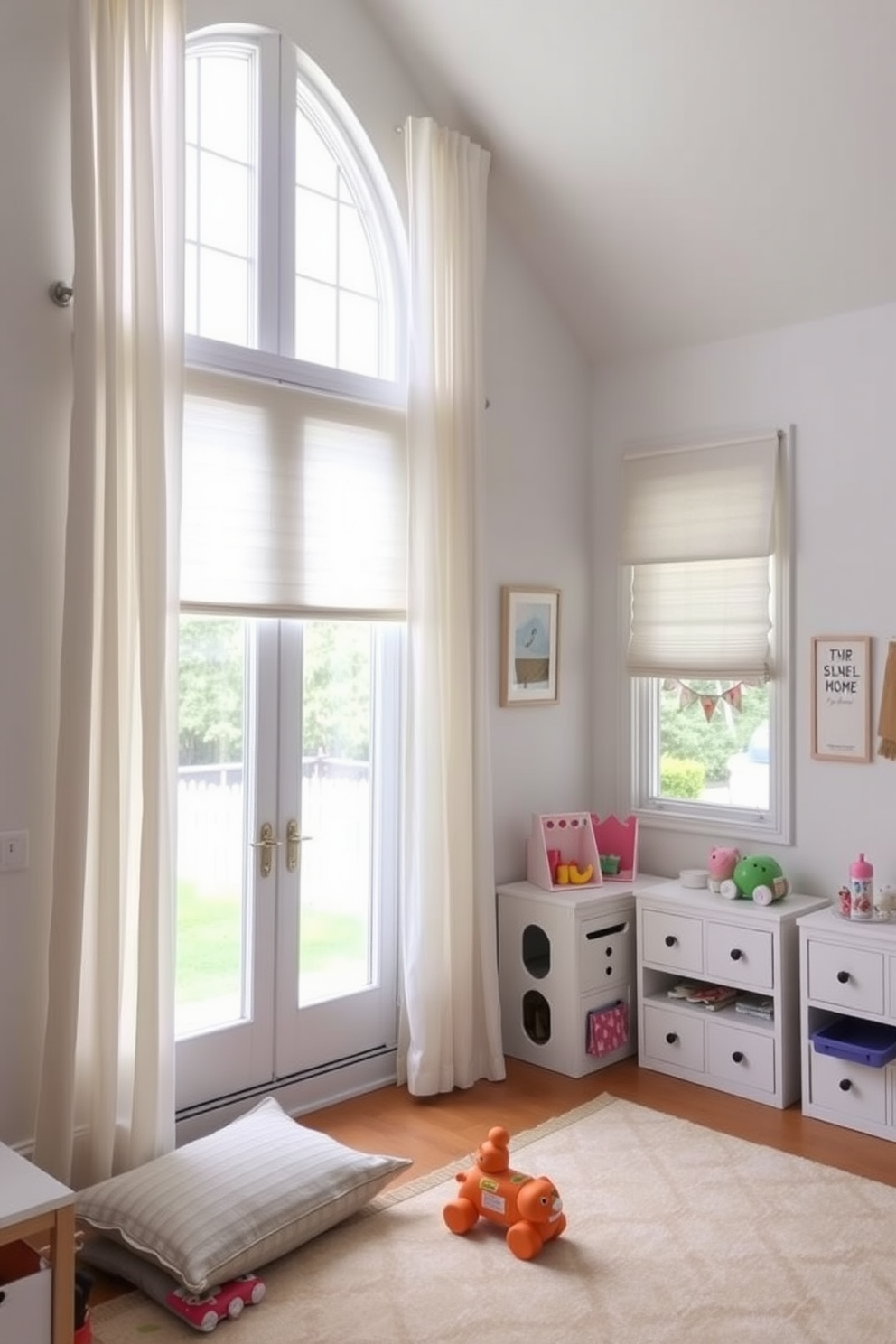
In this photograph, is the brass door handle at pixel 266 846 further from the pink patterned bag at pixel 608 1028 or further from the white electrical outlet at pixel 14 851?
the pink patterned bag at pixel 608 1028

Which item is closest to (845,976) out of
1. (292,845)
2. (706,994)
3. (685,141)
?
(706,994)

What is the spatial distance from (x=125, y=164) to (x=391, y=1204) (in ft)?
9.02

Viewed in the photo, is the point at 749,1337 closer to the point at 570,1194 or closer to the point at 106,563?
the point at 570,1194

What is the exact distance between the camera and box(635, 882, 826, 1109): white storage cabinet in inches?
145

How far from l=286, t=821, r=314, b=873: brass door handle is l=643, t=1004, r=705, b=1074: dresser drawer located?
137cm

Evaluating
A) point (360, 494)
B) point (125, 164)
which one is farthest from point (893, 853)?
point (125, 164)

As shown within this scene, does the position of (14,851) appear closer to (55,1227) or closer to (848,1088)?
(55,1227)

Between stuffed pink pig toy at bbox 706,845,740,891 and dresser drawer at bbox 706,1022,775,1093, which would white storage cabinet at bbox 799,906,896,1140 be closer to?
dresser drawer at bbox 706,1022,775,1093

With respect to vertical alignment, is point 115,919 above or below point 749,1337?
above

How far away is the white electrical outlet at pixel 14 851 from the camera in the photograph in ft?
9.32

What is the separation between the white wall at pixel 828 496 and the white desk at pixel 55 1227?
269 cm

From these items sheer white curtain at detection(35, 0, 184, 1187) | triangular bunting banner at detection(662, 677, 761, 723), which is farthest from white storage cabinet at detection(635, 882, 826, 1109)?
sheer white curtain at detection(35, 0, 184, 1187)

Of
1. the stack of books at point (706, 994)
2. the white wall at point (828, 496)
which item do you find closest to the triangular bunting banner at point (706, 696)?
the white wall at point (828, 496)

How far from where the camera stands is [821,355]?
13.1 feet
